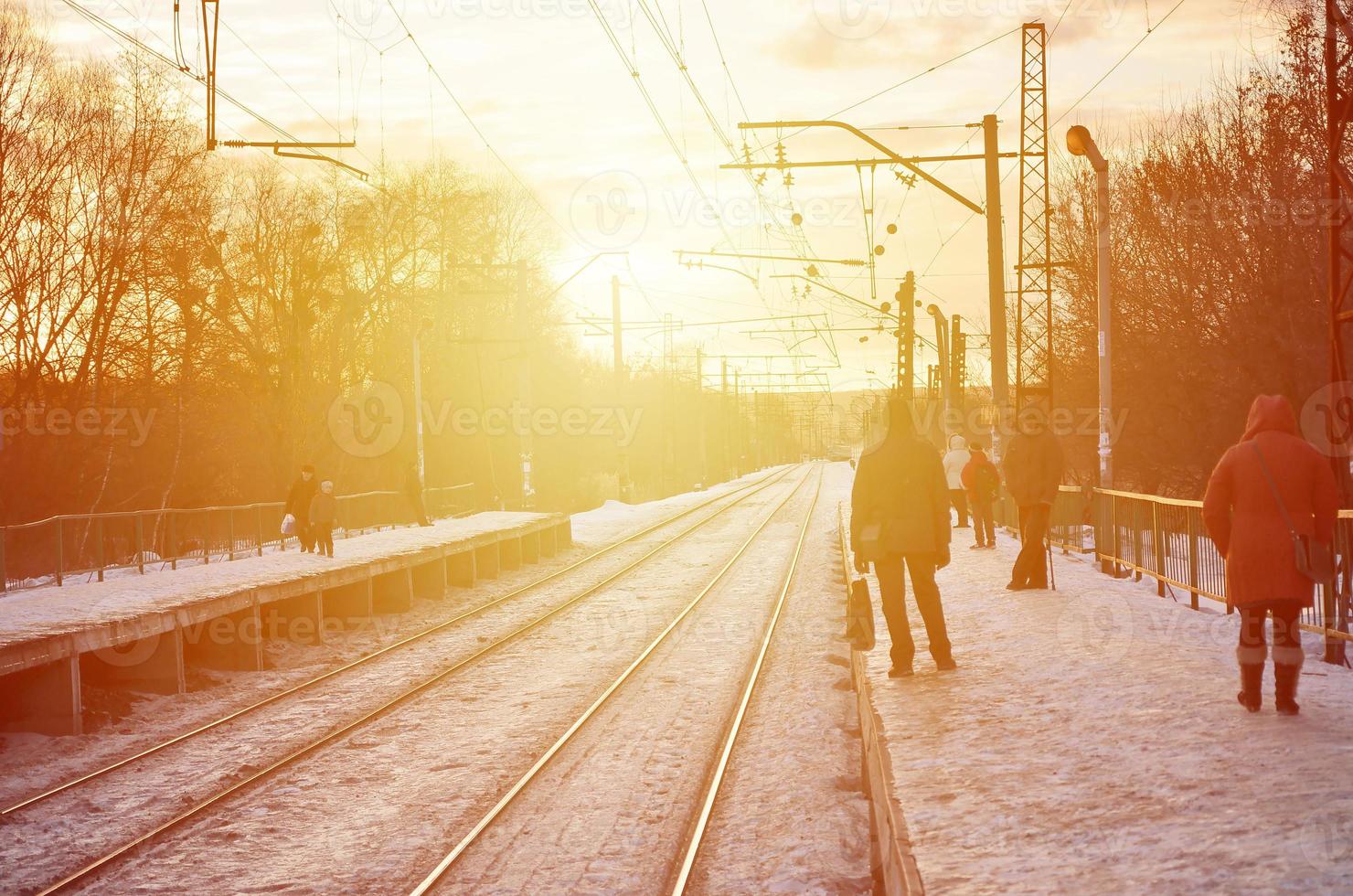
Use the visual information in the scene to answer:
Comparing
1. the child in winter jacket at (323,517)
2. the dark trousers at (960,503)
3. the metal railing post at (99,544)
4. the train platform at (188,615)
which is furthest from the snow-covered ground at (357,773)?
the dark trousers at (960,503)

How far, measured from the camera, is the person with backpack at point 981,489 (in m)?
22.7

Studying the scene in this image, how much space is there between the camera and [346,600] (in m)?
20.2

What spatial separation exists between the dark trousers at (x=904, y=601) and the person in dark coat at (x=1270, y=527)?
239cm

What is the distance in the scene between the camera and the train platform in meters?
12.1

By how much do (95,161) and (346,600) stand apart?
20148 millimetres

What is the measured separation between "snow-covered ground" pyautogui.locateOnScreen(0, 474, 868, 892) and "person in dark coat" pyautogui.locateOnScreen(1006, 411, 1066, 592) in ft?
8.82

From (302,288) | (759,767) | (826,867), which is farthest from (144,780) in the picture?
(302,288)

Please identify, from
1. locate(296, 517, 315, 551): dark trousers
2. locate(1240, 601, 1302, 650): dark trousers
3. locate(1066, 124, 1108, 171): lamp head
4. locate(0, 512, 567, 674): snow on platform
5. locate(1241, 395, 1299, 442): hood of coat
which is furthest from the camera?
locate(296, 517, 315, 551): dark trousers

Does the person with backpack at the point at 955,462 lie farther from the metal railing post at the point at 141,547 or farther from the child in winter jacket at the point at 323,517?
the metal railing post at the point at 141,547

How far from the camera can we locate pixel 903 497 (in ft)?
32.7

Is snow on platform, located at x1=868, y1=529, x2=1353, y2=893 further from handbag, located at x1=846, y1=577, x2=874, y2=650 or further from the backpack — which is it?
the backpack

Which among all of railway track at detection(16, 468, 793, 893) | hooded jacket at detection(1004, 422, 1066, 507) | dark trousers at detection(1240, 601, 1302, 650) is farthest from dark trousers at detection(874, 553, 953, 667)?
hooded jacket at detection(1004, 422, 1066, 507)

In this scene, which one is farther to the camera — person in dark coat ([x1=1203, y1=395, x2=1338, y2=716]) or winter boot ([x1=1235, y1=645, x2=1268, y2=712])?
winter boot ([x1=1235, y1=645, x2=1268, y2=712])

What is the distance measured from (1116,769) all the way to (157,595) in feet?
39.7
